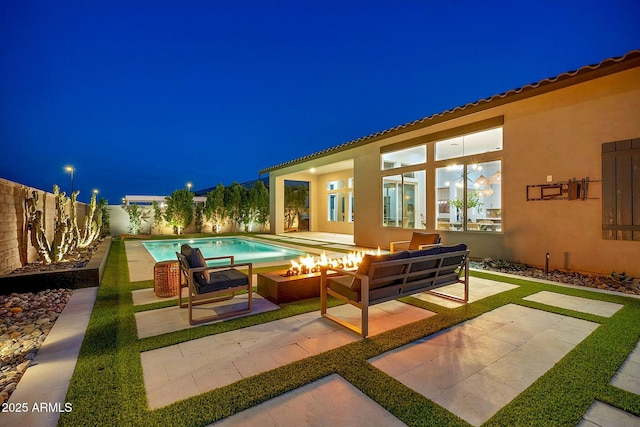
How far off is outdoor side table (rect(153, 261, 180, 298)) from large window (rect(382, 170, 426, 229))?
291 inches

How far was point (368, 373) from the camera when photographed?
2.63 m

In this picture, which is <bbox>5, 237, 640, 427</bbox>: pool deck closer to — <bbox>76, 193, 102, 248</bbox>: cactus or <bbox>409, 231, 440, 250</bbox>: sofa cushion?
<bbox>409, 231, 440, 250</bbox>: sofa cushion

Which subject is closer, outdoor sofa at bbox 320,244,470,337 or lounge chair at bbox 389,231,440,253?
outdoor sofa at bbox 320,244,470,337

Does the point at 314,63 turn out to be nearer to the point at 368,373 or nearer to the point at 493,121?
the point at 493,121

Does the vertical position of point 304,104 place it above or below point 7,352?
above

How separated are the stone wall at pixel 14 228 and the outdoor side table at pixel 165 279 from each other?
2.99m

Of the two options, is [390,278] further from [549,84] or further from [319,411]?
[549,84]

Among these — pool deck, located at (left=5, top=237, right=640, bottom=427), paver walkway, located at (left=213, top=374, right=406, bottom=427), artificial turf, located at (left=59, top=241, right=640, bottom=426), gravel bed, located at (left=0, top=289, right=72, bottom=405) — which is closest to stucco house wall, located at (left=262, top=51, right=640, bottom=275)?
pool deck, located at (left=5, top=237, right=640, bottom=427)

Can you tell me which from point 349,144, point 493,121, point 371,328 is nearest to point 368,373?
point 371,328

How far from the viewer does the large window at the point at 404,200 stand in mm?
9703

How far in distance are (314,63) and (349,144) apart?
35.5 metres

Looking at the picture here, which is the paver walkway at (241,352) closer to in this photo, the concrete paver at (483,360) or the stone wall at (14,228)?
the concrete paver at (483,360)

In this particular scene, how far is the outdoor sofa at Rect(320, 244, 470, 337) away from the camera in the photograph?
11.4ft

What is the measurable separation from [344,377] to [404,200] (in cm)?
833
